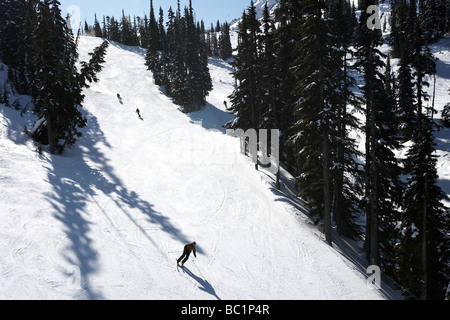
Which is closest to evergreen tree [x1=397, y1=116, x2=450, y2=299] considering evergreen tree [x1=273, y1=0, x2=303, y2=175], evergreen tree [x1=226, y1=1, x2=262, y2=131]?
evergreen tree [x1=273, y1=0, x2=303, y2=175]

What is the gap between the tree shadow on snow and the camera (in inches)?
503

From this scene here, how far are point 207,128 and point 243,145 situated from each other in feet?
36.3

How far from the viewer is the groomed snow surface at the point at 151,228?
1191 cm

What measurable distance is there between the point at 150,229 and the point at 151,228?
5.2 inches

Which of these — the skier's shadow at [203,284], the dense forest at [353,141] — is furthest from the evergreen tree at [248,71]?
the skier's shadow at [203,284]

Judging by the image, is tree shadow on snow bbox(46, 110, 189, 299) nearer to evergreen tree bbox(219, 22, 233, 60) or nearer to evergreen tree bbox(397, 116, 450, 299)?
evergreen tree bbox(397, 116, 450, 299)

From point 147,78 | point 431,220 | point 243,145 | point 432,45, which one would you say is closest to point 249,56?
point 243,145

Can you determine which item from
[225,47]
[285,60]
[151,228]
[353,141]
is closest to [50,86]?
[151,228]

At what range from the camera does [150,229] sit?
1644 centimetres

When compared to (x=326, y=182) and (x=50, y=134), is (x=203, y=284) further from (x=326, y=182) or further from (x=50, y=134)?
(x=50, y=134)

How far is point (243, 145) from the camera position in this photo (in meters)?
30.9

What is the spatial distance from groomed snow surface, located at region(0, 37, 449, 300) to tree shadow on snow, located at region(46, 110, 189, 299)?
71 mm

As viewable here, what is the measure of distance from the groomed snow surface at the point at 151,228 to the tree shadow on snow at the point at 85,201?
0.07 meters
